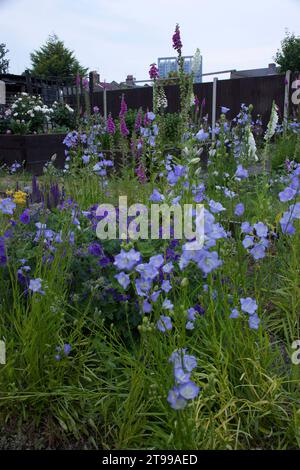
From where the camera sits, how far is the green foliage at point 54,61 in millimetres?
36938

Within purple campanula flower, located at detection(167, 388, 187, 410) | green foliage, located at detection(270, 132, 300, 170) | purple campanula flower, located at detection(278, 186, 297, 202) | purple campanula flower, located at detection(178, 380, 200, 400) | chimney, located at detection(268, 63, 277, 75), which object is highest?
chimney, located at detection(268, 63, 277, 75)

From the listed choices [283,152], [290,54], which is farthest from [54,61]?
[283,152]

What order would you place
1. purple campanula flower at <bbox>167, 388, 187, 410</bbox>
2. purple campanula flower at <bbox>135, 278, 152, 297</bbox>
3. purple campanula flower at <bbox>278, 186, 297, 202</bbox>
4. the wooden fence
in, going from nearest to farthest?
purple campanula flower at <bbox>167, 388, 187, 410</bbox> < purple campanula flower at <bbox>135, 278, 152, 297</bbox> < purple campanula flower at <bbox>278, 186, 297, 202</bbox> < the wooden fence

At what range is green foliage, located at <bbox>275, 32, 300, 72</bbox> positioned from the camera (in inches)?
984

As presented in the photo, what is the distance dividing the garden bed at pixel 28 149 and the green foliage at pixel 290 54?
20590mm

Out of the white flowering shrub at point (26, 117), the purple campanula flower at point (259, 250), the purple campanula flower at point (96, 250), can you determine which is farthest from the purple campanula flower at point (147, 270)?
the white flowering shrub at point (26, 117)

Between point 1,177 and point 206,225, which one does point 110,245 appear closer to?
point 206,225

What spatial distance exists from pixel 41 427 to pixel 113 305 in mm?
542

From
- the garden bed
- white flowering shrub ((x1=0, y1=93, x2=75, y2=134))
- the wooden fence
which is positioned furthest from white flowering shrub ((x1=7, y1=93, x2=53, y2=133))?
the wooden fence

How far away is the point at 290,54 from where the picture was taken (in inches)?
989

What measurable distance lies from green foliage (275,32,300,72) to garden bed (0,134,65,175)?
67.6ft

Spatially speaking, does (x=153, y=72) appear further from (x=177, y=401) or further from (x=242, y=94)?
(x=242, y=94)

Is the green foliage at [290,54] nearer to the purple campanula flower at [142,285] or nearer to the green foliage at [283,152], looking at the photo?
the green foliage at [283,152]

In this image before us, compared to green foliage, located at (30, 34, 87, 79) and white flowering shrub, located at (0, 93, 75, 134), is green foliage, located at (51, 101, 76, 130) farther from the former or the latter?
green foliage, located at (30, 34, 87, 79)
